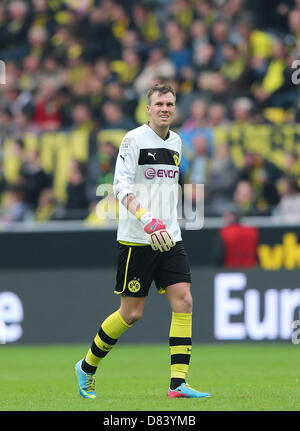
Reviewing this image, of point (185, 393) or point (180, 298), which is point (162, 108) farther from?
point (185, 393)

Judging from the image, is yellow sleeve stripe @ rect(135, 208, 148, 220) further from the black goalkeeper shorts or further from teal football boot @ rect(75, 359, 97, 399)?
teal football boot @ rect(75, 359, 97, 399)

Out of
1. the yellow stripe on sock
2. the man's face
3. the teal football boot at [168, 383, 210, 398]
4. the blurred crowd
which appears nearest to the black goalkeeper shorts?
the yellow stripe on sock

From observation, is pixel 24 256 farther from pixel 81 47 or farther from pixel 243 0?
pixel 243 0

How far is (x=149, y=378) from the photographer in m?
9.48

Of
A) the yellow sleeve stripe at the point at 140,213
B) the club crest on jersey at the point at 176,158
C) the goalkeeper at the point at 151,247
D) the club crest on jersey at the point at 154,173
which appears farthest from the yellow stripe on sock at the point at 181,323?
the club crest on jersey at the point at 176,158

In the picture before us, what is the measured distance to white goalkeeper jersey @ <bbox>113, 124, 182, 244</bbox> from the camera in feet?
24.7

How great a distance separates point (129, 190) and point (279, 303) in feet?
20.9

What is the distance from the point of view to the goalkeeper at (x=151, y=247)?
750 cm

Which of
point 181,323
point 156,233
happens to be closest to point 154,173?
point 156,233

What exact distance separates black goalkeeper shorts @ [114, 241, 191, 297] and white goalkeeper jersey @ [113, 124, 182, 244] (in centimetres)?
10

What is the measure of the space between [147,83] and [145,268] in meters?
8.45

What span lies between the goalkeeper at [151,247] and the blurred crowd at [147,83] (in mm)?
6087

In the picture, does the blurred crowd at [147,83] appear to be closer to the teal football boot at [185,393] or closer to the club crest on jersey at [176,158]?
the club crest on jersey at [176,158]
